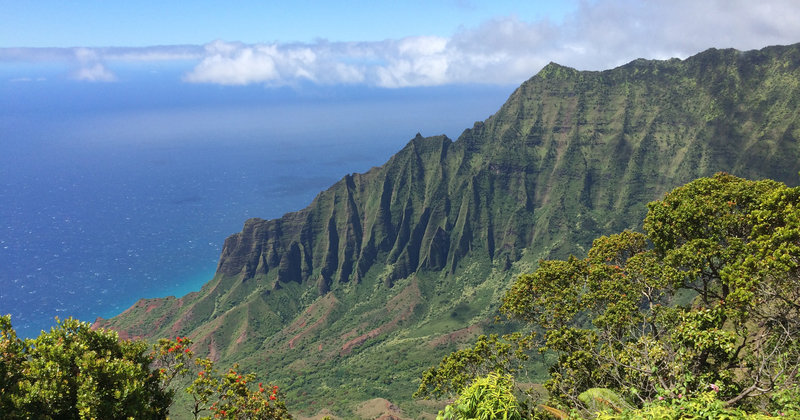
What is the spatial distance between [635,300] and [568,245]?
157332 millimetres

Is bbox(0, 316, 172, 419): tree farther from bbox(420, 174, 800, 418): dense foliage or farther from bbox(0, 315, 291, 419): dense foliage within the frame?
bbox(420, 174, 800, 418): dense foliage

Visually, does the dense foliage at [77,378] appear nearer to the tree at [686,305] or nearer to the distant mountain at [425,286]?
the tree at [686,305]

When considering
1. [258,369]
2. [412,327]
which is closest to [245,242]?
[258,369]

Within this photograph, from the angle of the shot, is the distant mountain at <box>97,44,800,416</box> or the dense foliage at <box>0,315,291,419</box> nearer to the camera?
the dense foliage at <box>0,315,291,419</box>

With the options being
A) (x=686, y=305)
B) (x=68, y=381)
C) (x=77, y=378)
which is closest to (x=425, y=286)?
(x=686, y=305)

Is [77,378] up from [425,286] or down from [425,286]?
up

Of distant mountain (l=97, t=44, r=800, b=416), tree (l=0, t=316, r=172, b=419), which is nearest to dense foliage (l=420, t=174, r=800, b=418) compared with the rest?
tree (l=0, t=316, r=172, b=419)

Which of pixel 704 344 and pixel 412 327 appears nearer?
pixel 704 344

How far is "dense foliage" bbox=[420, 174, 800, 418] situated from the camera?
2506cm

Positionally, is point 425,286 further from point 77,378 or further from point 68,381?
point 77,378

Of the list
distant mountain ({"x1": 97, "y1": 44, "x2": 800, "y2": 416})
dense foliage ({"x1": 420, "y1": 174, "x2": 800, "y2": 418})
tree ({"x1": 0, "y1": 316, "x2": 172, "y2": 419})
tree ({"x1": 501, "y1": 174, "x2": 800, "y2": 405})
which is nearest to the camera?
tree ({"x1": 0, "y1": 316, "x2": 172, "y2": 419})

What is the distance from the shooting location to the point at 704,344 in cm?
2402

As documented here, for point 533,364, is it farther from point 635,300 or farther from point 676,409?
point 676,409

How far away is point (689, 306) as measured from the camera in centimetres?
3597
